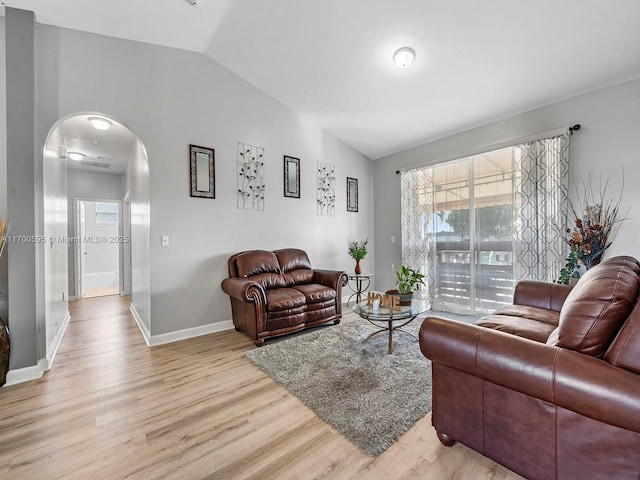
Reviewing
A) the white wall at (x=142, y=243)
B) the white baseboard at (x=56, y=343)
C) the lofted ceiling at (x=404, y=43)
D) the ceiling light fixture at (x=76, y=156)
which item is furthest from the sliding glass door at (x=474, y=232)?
the ceiling light fixture at (x=76, y=156)

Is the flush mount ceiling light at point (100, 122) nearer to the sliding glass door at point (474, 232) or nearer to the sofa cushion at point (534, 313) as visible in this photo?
the sliding glass door at point (474, 232)

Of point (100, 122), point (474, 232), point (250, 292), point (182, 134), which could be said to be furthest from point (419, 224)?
point (100, 122)

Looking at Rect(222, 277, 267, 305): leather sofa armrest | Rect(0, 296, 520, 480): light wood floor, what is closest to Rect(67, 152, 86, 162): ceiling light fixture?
Rect(0, 296, 520, 480): light wood floor

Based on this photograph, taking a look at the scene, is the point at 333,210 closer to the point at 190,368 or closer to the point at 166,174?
the point at 166,174

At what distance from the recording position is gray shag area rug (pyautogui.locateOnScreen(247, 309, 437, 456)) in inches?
68.6

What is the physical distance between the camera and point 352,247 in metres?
5.04

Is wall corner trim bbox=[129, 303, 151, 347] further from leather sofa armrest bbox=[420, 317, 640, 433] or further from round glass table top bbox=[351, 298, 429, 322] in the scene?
leather sofa armrest bbox=[420, 317, 640, 433]

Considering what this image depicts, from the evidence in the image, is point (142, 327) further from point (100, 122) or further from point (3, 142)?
point (100, 122)

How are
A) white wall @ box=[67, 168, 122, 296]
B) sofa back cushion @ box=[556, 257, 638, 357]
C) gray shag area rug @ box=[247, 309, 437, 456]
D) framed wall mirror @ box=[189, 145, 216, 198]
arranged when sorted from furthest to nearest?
white wall @ box=[67, 168, 122, 296] < framed wall mirror @ box=[189, 145, 216, 198] < gray shag area rug @ box=[247, 309, 437, 456] < sofa back cushion @ box=[556, 257, 638, 357]

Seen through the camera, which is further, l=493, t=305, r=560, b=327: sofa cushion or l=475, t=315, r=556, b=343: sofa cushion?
l=493, t=305, r=560, b=327: sofa cushion

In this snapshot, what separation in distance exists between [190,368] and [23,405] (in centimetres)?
109

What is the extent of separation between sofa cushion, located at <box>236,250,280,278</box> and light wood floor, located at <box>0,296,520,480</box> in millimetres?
1165

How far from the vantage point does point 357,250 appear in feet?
15.6

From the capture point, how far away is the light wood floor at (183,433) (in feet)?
4.70
